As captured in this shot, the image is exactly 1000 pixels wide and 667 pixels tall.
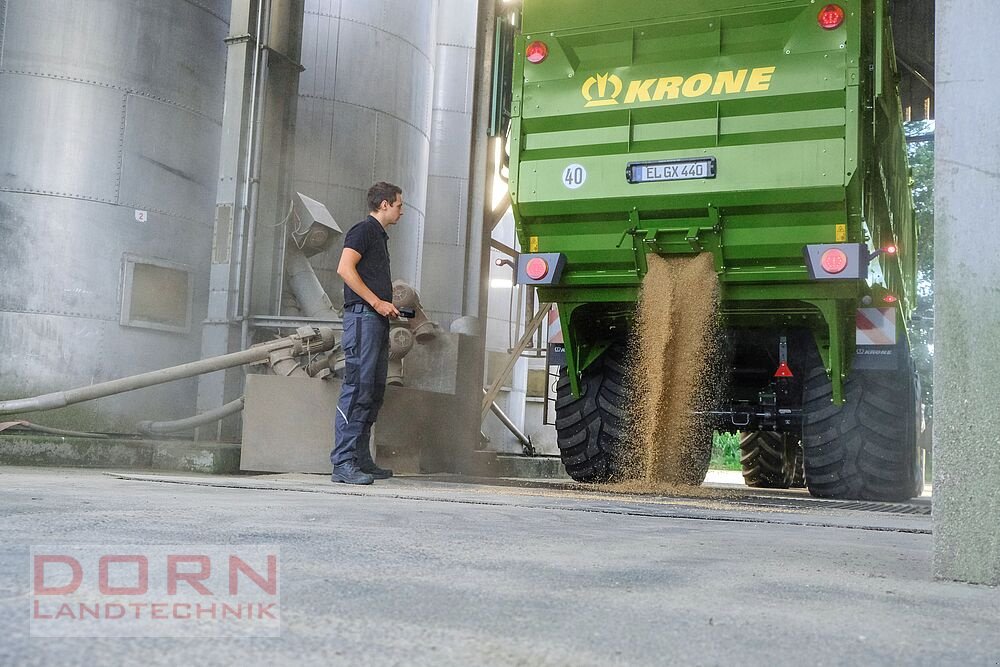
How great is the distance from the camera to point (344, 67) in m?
8.95

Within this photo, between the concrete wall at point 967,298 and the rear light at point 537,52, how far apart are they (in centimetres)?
396

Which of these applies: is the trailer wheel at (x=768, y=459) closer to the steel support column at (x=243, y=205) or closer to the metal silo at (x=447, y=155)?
the metal silo at (x=447, y=155)

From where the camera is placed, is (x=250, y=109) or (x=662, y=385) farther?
(x=250, y=109)

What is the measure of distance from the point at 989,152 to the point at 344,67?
7.21 m

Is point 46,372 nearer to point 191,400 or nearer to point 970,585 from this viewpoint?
point 191,400

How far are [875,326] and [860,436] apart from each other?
27.0 inches

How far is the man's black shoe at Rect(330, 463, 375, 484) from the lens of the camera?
560 centimetres

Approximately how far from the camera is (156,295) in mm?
7766

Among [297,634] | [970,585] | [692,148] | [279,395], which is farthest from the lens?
[279,395]

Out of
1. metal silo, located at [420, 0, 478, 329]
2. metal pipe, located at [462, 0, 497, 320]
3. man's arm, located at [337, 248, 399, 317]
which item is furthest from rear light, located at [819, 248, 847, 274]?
metal silo, located at [420, 0, 478, 329]

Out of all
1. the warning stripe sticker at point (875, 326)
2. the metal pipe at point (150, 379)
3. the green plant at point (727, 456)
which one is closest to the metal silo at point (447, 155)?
the metal pipe at point (150, 379)

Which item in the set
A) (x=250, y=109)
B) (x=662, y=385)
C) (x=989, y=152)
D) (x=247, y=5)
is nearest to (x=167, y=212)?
(x=250, y=109)

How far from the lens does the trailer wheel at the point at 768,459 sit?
10664mm

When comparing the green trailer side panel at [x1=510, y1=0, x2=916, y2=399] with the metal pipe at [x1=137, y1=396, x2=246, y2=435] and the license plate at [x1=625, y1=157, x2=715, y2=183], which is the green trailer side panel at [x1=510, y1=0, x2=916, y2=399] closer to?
the license plate at [x1=625, y1=157, x2=715, y2=183]
